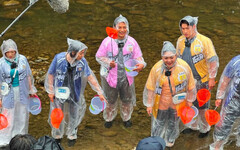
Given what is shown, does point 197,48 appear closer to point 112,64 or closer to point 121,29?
Result: point 121,29

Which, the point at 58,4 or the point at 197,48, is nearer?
the point at 58,4

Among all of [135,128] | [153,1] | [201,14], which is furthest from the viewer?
[153,1]

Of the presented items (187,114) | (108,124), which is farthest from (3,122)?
(187,114)

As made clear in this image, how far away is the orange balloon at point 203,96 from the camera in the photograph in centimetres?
521

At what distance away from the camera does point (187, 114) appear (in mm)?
4902

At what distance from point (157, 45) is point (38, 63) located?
2611mm

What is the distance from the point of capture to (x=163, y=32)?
8992 mm

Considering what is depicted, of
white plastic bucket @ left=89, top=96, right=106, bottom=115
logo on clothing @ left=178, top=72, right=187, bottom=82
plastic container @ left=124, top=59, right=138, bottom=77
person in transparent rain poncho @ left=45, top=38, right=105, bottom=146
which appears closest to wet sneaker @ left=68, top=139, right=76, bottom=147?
person in transparent rain poncho @ left=45, top=38, right=105, bottom=146

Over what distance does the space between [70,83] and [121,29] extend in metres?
1.02

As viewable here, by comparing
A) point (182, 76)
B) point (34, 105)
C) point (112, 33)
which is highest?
point (112, 33)

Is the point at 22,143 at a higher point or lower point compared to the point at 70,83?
lower

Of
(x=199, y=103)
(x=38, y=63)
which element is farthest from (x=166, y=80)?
(x=38, y=63)

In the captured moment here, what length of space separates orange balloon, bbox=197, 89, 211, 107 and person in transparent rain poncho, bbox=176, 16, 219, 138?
98 millimetres

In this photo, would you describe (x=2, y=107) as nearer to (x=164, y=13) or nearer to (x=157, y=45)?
(x=157, y=45)
